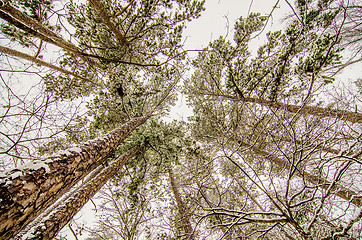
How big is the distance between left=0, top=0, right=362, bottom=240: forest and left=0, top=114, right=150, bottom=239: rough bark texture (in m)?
0.01

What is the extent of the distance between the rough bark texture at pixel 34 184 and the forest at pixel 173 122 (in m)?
0.01

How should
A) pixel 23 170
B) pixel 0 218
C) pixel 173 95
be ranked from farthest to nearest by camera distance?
1. pixel 173 95
2. pixel 23 170
3. pixel 0 218

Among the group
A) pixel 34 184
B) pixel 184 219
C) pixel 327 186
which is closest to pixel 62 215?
pixel 34 184

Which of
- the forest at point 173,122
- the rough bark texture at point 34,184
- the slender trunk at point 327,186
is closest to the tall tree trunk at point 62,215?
the forest at point 173,122

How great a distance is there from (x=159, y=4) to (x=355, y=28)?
701cm

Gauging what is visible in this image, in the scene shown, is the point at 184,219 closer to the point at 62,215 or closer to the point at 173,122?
the point at 62,215

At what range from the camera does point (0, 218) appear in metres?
1.13

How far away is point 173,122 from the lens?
6.23 meters

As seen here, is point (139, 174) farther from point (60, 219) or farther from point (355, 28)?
point (355, 28)

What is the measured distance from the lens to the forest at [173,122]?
6.01 feet

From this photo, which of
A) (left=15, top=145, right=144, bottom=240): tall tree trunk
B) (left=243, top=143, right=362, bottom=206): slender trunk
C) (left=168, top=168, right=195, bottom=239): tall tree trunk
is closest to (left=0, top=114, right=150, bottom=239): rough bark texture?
(left=15, top=145, right=144, bottom=240): tall tree trunk

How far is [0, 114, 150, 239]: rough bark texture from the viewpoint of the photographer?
120cm

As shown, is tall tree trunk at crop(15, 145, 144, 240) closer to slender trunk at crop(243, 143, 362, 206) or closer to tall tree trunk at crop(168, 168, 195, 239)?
tall tree trunk at crop(168, 168, 195, 239)

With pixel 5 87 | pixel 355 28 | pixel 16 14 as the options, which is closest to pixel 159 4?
pixel 16 14
